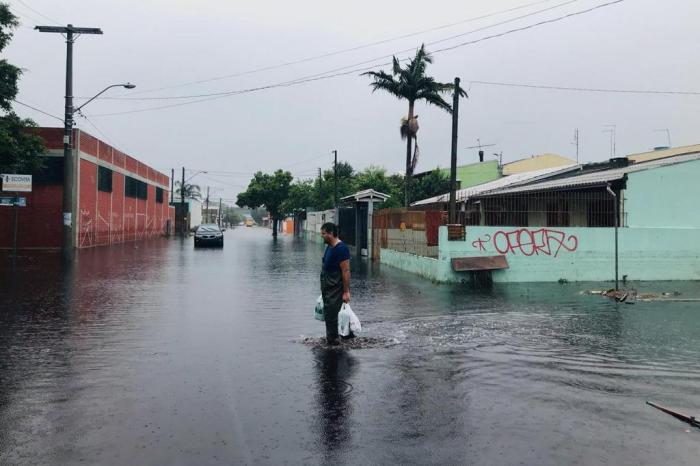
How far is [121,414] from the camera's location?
5.37m

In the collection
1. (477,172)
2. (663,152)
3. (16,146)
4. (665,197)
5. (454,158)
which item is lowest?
(665,197)

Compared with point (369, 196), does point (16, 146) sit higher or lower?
higher

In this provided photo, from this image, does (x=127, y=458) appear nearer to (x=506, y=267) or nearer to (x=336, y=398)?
(x=336, y=398)

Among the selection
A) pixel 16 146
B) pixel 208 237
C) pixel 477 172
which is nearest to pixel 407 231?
pixel 16 146

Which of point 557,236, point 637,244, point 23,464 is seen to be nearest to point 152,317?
point 23,464

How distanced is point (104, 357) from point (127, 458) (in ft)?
11.7

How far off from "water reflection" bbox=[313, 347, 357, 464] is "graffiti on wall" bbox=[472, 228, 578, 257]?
10587 mm

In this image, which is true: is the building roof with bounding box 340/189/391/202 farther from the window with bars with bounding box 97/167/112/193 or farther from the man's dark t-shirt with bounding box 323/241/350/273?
the man's dark t-shirt with bounding box 323/241/350/273

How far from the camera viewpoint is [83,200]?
3506cm

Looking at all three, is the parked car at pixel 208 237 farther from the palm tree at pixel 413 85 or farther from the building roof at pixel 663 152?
the building roof at pixel 663 152

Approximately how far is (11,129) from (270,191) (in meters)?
45.5

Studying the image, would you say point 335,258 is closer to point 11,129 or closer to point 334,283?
point 334,283

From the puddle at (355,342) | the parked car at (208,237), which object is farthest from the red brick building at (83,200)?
the puddle at (355,342)

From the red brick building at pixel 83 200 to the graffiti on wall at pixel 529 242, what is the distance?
77.8 ft
